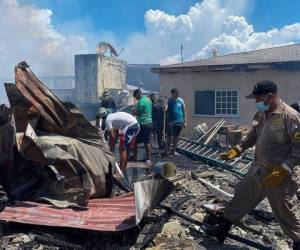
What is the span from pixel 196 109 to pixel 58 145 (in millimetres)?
10195

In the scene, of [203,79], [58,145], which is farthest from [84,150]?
Answer: [203,79]

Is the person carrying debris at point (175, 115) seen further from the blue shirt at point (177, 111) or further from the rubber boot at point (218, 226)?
the rubber boot at point (218, 226)

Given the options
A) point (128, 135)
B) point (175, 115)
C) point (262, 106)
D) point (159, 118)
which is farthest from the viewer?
point (159, 118)

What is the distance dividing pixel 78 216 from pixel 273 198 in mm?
2183

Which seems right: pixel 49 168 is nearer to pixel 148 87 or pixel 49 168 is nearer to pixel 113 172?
pixel 113 172

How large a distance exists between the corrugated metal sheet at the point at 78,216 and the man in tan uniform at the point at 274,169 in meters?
1.12

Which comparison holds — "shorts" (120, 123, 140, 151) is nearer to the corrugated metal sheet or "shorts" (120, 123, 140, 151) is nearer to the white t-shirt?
the white t-shirt

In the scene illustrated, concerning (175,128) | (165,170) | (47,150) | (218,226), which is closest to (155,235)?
(218,226)

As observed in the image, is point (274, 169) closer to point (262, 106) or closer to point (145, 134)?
point (262, 106)

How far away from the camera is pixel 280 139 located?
11.5 feet

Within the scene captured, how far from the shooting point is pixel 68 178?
429 cm

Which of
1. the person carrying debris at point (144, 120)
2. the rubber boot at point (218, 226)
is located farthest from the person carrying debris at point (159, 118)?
the rubber boot at point (218, 226)

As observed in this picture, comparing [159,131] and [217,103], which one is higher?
[217,103]

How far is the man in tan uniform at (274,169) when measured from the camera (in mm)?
3384
